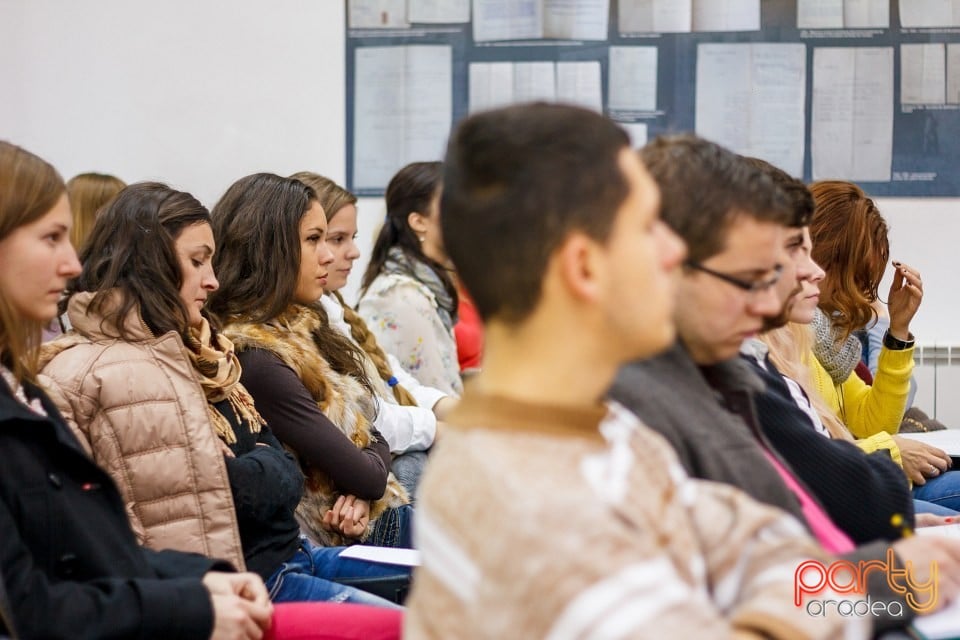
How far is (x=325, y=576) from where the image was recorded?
2299mm

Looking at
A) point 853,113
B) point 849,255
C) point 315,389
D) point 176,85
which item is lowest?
point 315,389

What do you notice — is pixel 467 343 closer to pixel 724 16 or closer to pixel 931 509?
pixel 931 509

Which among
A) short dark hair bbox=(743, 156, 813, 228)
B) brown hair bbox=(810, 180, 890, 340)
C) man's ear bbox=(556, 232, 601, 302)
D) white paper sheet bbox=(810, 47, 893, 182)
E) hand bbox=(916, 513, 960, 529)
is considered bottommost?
hand bbox=(916, 513, 960, 529)

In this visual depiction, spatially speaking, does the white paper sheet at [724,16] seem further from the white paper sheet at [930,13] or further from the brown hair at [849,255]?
the brown hair at [849,255]

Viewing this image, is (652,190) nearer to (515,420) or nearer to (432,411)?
(515,420)

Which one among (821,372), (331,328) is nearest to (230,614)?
(331,328)

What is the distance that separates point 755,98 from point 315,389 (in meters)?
3.05

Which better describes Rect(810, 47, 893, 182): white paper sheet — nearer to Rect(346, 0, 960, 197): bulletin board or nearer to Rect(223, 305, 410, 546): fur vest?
Rect(346, 0, 960, 197): bulletin board

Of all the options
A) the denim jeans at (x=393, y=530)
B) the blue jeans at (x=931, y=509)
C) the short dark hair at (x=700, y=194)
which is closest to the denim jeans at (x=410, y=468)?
the denim jeans at (x=393, y=530)

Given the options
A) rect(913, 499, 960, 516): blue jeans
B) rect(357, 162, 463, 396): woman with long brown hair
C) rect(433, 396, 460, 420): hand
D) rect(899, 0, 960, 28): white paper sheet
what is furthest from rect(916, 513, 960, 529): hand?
rect(899, 0, 960, 28): white paper sheet

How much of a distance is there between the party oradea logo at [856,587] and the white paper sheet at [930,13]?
407cm

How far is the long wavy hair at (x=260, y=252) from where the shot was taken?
261 cm

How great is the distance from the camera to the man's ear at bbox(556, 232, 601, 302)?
0.90m

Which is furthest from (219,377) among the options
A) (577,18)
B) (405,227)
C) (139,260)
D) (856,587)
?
(577,18)
